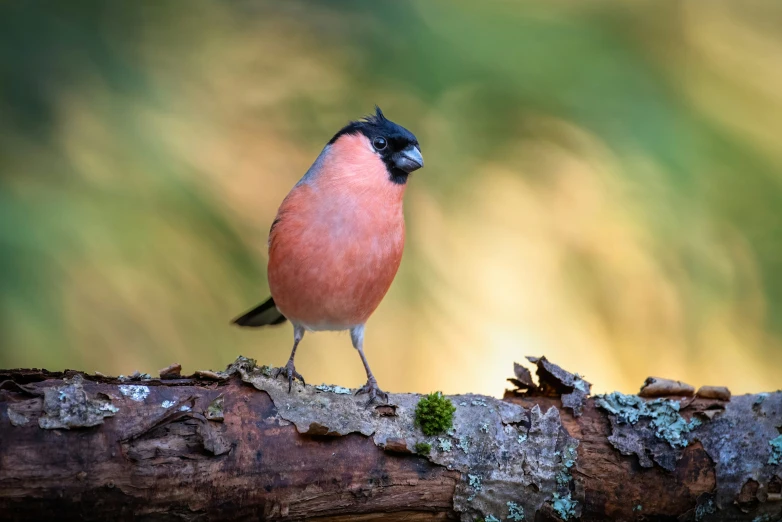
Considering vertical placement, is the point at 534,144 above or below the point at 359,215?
above

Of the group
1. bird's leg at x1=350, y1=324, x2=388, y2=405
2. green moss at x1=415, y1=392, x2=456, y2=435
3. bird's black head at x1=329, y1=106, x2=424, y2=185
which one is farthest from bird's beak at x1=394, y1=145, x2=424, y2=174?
green moss at x1=415, y1=392, x2=456, y2=435

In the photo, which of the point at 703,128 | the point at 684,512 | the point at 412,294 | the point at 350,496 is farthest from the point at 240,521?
the point at 703,128

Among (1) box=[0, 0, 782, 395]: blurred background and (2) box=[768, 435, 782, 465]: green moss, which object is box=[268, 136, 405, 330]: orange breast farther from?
(2) box=[768, 435, 782, 465]: green moss

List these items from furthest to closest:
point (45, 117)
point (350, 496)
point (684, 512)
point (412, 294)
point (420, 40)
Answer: point (412, 294), point (420, 40), point (45, 117), point (684, 512), point (350, 496)

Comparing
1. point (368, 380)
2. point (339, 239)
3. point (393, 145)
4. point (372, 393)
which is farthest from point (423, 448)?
point (393, 145)

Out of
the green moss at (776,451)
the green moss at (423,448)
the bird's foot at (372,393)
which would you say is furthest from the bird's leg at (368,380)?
the green moss at (776,451)

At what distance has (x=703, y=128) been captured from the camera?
3.84 meters

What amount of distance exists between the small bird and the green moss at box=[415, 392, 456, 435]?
1.38ft

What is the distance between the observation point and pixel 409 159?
139 inches

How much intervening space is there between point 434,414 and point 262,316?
139cm

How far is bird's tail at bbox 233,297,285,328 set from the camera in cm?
387

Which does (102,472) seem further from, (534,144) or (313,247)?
(534,144)

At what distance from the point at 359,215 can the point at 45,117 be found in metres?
1.43

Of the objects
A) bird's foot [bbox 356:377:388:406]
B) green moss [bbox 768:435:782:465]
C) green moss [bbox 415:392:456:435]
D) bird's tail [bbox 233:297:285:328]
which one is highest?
bird's tail [bbox 233:297:285:328]
